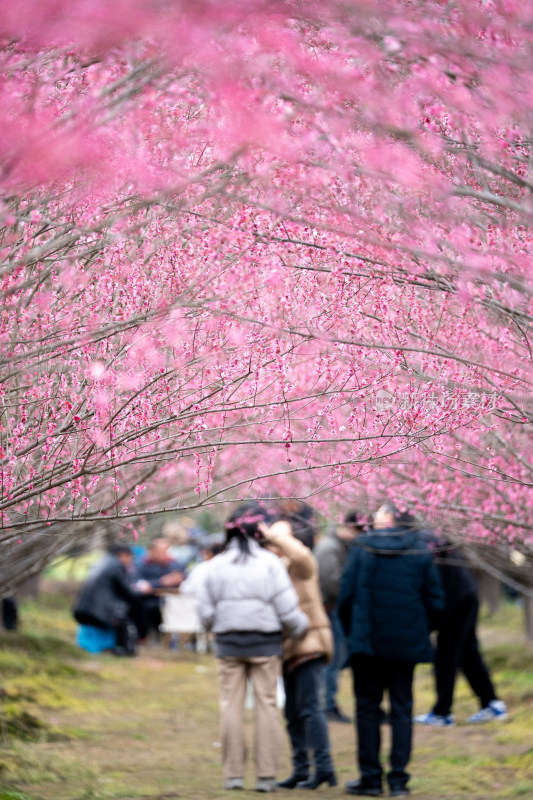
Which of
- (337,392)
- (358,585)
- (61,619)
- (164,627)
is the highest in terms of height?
(337,392)

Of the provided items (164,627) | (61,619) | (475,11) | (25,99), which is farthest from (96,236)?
(61,619)

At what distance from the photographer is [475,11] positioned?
17.5ft

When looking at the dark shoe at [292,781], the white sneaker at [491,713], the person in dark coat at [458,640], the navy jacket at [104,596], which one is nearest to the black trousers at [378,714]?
the dark shoe at [292,781]

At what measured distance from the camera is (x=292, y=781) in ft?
29.9

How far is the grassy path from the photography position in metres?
8.62

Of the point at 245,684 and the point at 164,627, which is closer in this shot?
the point at 245,684

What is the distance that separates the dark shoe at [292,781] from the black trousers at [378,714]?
0.52 meters

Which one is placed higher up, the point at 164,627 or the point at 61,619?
the point at 164,627

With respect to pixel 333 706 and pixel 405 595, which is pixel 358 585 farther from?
pixel 333 706

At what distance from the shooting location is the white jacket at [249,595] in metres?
8.68

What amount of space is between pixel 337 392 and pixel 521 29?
1.95m

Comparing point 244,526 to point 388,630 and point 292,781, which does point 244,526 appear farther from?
point 292,781

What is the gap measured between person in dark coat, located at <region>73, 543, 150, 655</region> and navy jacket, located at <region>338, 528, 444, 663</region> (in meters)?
8.92

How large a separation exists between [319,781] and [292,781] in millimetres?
220
